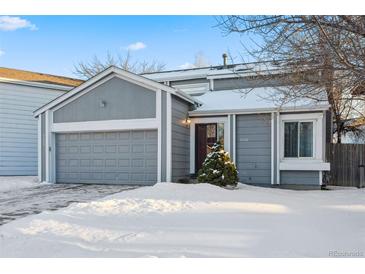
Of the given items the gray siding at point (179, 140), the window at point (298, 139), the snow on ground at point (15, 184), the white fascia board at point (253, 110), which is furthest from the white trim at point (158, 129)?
the snow on ground at point (15, 184)

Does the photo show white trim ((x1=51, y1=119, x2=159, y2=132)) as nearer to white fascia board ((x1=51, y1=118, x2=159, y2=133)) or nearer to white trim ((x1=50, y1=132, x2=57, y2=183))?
white fascia board ((x1=51, y1=118, x2=159, y2=133))

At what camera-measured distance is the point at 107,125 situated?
13.0m

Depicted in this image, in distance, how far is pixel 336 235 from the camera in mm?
5797

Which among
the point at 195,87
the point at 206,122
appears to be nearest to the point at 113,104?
the point at 206,122

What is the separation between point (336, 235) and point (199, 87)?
11785mm

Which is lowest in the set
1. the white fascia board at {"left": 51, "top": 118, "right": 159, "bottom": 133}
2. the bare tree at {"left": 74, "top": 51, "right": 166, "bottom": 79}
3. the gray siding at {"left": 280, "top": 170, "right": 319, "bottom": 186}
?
the gray siding at {"left": 280, "top": 170, "right": 319, "bottom": 186}

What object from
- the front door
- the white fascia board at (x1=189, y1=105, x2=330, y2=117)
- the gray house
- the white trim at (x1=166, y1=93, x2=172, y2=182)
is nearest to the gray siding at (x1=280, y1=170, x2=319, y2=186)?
the gray house

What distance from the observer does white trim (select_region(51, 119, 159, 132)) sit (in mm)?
12461

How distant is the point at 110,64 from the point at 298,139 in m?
23.3

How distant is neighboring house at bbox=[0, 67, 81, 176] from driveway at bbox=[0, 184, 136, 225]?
425 centimetres

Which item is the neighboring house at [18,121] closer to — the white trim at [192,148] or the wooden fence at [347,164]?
the white trim at [192,148]
